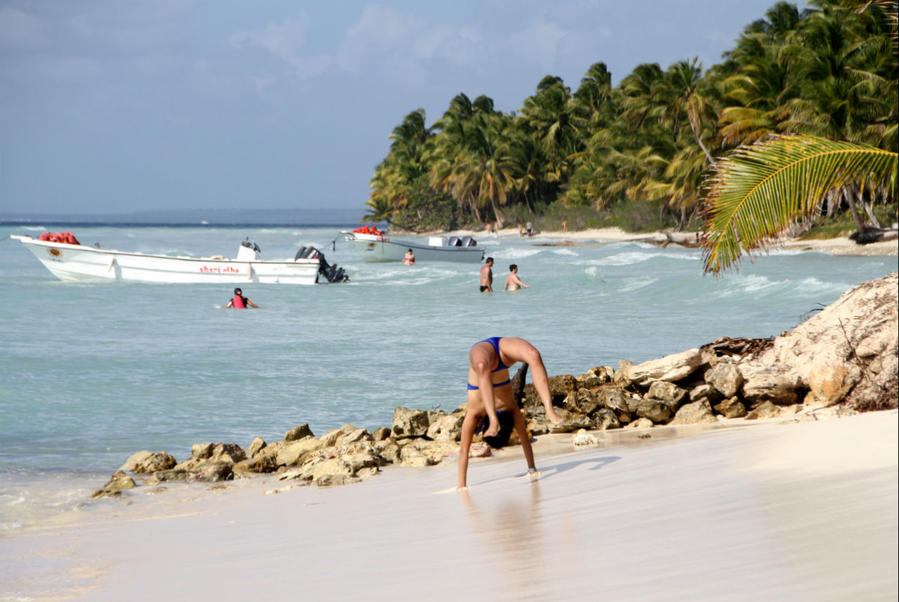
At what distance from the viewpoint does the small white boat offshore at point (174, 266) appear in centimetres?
3419

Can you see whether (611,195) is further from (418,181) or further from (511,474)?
(511,474)

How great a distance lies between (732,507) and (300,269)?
30496mm

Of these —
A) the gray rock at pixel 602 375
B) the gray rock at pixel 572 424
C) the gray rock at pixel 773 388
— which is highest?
the gray rock at pixel 773 388

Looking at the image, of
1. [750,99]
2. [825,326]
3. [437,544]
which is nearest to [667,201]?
[750,99]

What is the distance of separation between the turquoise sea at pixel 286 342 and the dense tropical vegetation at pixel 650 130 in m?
4.41

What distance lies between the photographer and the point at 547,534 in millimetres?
4863

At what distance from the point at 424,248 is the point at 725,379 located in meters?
39.1

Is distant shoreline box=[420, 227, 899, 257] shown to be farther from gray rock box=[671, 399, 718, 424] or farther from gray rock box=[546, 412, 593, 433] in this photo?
gray rock box=[546, 412, 593, 433]

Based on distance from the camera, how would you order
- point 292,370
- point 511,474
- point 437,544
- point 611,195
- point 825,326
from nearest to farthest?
point 437,544
point 511,474
point 825,326
point 292,370
point 611,195

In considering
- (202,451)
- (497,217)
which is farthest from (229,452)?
(497,217)

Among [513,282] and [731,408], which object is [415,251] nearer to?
[513,282]

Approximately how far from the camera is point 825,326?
9.23 meters

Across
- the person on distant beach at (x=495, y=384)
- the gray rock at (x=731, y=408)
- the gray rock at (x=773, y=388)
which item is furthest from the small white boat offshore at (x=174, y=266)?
the person on distant beach at (x=495, y=384)

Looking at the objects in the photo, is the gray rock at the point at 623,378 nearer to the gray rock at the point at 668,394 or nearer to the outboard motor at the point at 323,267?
the gray rock at the point at 668,394
